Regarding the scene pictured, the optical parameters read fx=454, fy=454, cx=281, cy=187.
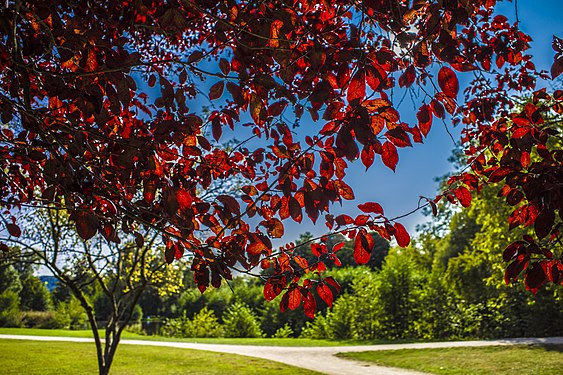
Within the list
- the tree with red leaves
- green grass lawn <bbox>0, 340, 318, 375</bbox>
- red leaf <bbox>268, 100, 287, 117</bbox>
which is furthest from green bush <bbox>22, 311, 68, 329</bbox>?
red leaf <bbox>268, 100, 287, 117</bbox>

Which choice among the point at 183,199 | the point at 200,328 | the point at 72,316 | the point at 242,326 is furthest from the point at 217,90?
the point at 72,316

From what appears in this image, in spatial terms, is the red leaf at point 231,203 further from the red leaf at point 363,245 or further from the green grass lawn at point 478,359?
the green grass lawn at point 478,359

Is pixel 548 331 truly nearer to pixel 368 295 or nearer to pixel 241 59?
pixel 368 295

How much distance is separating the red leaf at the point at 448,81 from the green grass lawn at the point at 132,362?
284 inches

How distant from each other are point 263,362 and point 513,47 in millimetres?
7748

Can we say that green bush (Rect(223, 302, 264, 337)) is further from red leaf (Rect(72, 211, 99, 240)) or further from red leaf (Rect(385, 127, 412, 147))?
red leaf (Rect(385, 127, 412, 147))

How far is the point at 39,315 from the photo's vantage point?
21.5 m

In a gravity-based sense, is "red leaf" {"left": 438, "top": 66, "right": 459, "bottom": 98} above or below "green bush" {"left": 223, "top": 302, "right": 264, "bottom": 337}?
above

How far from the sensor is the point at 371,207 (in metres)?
1.94

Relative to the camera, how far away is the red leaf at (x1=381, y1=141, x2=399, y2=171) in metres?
1.69

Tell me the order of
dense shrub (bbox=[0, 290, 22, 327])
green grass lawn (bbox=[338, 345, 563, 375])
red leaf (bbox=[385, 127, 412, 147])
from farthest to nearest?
1. dense shrub (bbox=[0, 290, 22, 327])
2. green grass lawn (bbox=[338, 345, 563, 375])
3. red leaf (bbox=[385, 127, 412, 147])

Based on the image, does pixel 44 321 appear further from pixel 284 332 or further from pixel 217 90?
pixel 217 90

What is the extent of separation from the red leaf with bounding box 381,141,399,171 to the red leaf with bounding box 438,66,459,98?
31 cm

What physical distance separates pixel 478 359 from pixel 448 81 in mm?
8285
